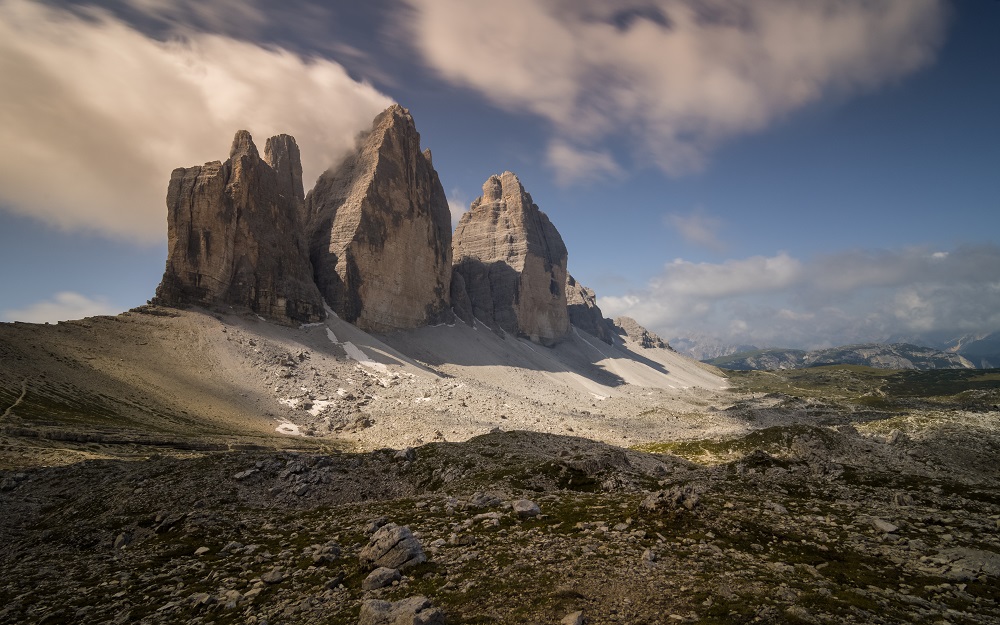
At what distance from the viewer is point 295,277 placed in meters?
110

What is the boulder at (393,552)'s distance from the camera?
490 inches

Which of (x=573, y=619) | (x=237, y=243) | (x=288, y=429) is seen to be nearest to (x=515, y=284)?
(x=237, y=243)

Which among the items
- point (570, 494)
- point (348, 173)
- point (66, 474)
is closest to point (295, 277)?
point (348, 173)

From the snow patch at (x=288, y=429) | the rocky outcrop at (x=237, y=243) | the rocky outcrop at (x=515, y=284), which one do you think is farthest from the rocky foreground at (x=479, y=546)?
the rocky outcrop at (x=515, y=284)

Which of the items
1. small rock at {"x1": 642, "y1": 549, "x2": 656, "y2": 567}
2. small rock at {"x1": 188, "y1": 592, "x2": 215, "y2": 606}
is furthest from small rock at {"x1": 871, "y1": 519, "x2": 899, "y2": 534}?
small rock at {"x1": 188, "y1": 592, "x2": 215, "y2": 606}

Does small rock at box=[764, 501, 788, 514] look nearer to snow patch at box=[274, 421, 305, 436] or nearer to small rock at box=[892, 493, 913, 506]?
small rock at box=[892, 493, 913, 506]

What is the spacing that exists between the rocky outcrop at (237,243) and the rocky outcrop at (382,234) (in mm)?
10918

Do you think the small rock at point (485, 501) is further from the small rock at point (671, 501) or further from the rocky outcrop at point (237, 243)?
the rocky outcrop at point (237, 243)

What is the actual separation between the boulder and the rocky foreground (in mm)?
49

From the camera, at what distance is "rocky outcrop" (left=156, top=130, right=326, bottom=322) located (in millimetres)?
95375

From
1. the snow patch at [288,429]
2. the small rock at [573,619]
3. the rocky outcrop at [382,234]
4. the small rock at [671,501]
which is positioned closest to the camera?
the small rock at [573,619]

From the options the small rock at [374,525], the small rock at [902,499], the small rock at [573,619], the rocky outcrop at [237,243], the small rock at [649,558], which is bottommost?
the small rock at [902,499]

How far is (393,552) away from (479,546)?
8.50 feet

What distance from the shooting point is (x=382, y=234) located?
129000 millimetres
